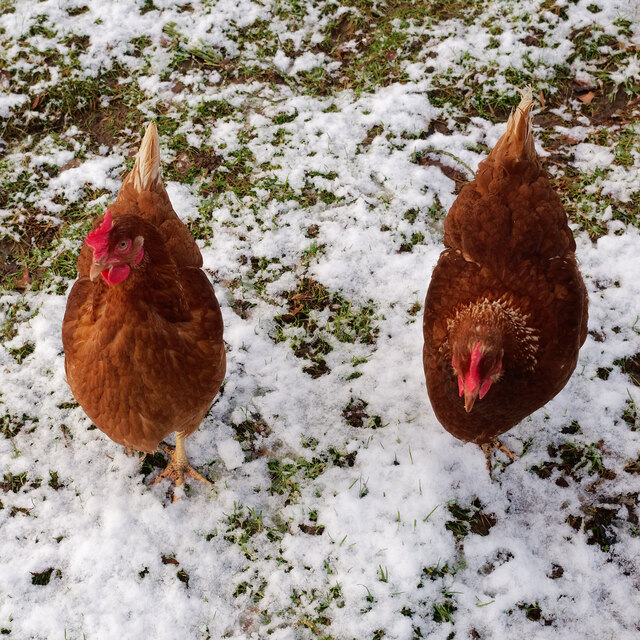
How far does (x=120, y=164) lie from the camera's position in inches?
177

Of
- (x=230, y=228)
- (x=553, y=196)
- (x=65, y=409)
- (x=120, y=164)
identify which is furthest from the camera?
(x=120, y=164)

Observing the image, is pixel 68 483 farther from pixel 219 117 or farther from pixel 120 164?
pixel 219 117

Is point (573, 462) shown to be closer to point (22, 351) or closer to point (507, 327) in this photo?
point (507, 327)

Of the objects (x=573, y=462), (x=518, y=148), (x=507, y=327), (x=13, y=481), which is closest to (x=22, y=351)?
(x=13, y=481)

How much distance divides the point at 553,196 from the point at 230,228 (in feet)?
8.01

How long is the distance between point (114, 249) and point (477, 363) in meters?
1.71

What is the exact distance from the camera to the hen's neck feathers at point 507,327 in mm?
2521

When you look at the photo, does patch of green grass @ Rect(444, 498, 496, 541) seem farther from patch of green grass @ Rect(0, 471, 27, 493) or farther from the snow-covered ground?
patch of green grass @ Rect(0, 471, 27, 493)

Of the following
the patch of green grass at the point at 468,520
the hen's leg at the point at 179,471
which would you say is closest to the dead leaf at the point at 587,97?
the patch of green grass at the point at 468,520

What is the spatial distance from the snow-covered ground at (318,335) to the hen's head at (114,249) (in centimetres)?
146

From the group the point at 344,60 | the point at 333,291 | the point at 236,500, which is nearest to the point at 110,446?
the point at 236,500

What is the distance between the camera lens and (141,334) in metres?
2.30

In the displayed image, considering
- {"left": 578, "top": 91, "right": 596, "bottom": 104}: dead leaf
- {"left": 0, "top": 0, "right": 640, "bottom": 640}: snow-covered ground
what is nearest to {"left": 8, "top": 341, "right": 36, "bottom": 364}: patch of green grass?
{"left": 0, "top": 0, "right": 640, "bottom": 640}: snow-covered ground

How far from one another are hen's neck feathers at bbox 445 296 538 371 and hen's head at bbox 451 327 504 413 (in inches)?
1.9
